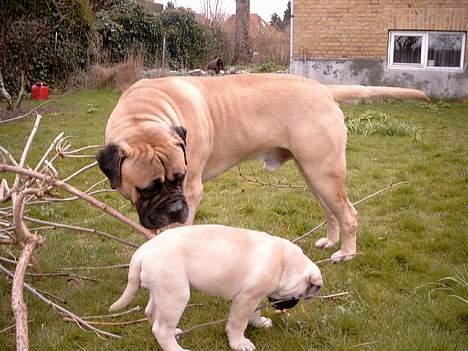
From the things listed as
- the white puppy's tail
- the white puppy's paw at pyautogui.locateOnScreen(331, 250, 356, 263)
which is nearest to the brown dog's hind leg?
the white puppy's paw at pyautogui.locateOnScreen(331, 250, 356, 263)

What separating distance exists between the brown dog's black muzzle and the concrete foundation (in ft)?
40.5

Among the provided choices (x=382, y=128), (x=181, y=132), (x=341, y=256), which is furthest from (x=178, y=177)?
(x=382, y=128)

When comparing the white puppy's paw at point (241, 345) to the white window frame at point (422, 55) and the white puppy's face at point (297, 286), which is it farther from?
the white window frame at point (422, 55)

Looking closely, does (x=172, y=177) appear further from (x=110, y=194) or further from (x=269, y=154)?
(x=110, y=194)

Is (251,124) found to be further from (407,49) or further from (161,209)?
(407,49)

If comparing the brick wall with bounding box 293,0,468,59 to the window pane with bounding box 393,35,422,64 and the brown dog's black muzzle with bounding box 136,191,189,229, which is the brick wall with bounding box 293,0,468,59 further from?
the brown dog's black muzzle with bounding box 136,191,189,229

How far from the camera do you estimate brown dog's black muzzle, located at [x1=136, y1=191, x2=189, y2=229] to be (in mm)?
3549

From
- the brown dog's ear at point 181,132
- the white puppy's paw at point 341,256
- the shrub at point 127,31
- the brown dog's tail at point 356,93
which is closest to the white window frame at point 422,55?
the shrub at point 127,31

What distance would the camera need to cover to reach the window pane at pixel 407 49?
589 inches

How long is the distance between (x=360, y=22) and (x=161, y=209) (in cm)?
1271

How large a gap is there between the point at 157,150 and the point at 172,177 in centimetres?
19

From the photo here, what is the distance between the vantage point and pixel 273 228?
5.39m

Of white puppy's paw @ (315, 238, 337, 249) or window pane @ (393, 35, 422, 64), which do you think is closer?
white puppy's paw @ (315, 238, 337, 249)

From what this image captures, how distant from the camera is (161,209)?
3557 mm
